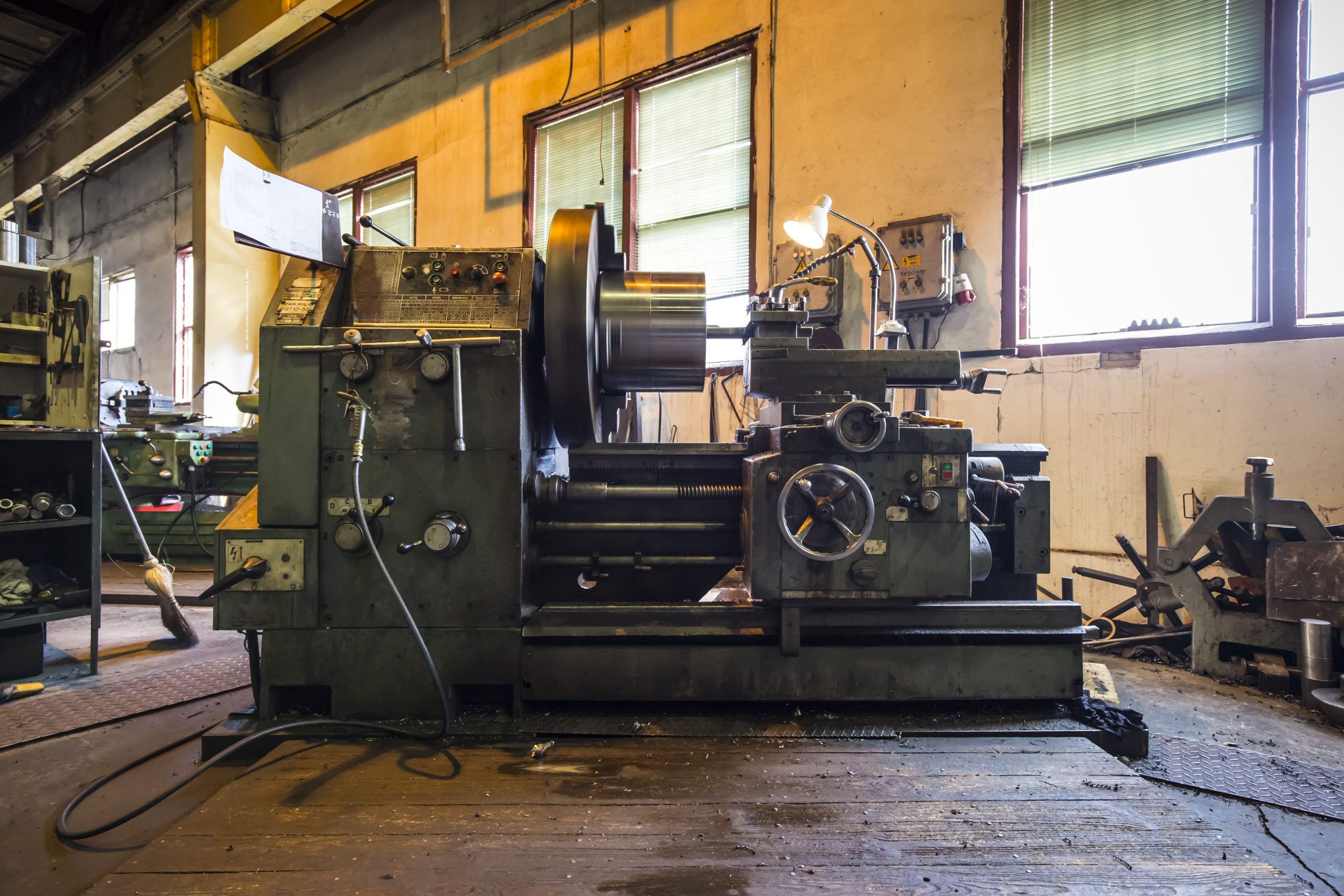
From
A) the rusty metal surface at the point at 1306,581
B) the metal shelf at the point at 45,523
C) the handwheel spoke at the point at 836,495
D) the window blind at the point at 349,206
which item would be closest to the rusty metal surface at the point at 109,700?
the metal shelf at the point at 45,523

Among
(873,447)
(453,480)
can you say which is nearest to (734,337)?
(873,447)

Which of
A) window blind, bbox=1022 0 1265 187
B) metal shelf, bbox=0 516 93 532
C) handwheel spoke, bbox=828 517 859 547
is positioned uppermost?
window blind, bbox=1022 0 1265 187

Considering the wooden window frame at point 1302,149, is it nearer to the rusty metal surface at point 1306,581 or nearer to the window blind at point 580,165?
the rusty metal surface at point 1306,581

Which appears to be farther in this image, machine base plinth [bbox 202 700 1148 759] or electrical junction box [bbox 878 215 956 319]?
electrical junction box [bbox 878 215 956 319]

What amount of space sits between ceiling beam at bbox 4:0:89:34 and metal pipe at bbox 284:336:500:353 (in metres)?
7.31

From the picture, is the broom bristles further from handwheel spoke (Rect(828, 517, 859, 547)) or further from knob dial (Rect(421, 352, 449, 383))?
handwheel spoke (Rect(828, 517, 859, 547))

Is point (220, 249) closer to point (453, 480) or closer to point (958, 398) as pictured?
point (453, 480)

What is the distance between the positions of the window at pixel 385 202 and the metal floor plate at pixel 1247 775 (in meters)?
5.30

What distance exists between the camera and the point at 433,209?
4.67m

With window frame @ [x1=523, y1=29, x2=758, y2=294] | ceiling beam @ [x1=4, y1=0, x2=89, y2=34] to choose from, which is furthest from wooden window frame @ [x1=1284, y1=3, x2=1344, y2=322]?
ceiling beam @ [x1=4, y1=0, x2=89, y2=34]

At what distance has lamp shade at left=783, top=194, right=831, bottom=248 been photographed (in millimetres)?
2311

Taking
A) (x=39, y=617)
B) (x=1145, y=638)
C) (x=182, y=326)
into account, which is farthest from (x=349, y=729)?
(x=182, y=326)

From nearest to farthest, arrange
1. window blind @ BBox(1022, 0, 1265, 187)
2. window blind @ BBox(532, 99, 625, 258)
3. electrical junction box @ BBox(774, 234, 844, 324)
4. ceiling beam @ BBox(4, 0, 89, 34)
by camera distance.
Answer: window blind @ BBox(1022, 0, 1265, 187) → electrical junction box @ BBox(774, 234, 844, 324) → window blind @ BBox(532, 99, 625, 258) → ceiling beam @ BBox(4, 0, 89, 34)

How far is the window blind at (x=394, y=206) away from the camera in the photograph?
16.1 feet
